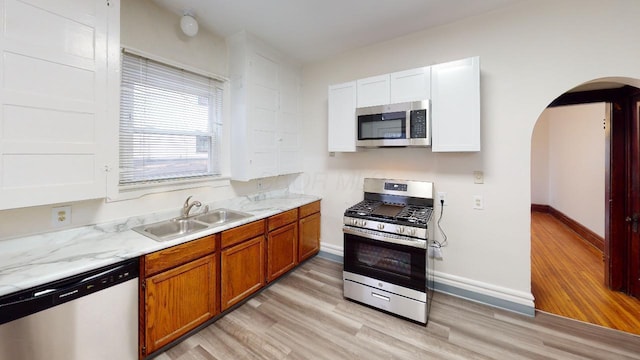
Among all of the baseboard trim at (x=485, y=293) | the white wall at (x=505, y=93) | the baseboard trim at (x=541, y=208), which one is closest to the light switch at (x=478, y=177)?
the white wall at (x=505, y=93)

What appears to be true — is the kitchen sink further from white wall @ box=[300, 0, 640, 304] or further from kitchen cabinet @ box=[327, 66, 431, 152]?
white wall @ box=[300, 0, 640, 304]

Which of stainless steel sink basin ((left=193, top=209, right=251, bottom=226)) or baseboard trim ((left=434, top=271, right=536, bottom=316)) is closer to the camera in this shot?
baseboard trim ((left=434, top=271, right=536, bottom=316))

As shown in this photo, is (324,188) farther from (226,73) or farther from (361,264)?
(226,73)

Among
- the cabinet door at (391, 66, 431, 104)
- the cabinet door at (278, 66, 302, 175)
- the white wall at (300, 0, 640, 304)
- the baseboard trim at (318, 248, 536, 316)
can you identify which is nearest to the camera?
the white wall at (300, 0, 640, 304)

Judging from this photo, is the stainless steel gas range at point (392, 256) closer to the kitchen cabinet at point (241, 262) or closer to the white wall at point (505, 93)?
the white wall at point (505, 93)

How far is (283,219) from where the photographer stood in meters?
2.78

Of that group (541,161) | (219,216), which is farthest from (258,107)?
(541,161)

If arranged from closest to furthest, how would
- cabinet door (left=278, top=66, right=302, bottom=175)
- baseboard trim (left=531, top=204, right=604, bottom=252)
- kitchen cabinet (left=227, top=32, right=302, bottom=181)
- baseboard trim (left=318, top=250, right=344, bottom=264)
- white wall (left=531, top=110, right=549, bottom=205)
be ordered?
1. kitchen cabinet (left=227, top=32, right=302, bottom=181)
2. cabinet door (left=278, top=66, right=302, bottom=175)
3. baseboard trim (left=318, top=250, right=344, bottom=264)
4. baseboard trim (left=531, top=204, right=604, bottom=252)
5. white wall (left=531, top=110, right=549, bottom=205)

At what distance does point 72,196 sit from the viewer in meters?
1.53

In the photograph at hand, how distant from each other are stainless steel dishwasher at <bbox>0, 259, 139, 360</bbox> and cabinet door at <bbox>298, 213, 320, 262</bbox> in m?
1.78

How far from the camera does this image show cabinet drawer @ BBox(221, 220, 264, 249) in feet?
7.00

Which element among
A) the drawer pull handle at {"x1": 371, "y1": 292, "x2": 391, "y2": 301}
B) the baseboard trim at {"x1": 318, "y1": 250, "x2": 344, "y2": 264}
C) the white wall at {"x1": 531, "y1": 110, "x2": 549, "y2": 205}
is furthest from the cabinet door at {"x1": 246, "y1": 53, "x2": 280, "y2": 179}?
the white wall at {"x1": 531, "y1": 110, "x2": 549, "y2": 205}

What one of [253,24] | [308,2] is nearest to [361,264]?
[308,2]

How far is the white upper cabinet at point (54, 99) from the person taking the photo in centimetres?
131
